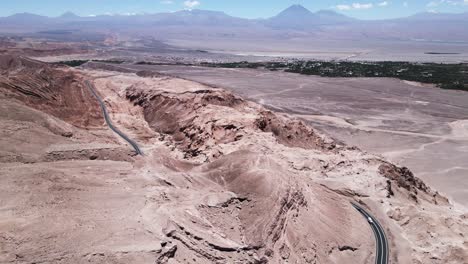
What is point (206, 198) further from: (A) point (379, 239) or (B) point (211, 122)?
(B) point (211, 122)

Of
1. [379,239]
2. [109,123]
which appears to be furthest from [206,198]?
[109,123]

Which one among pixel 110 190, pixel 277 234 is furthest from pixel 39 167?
pixel 277 234

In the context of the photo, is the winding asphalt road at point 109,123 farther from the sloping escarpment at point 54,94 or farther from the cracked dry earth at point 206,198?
the cracked dry earth at point 206,198

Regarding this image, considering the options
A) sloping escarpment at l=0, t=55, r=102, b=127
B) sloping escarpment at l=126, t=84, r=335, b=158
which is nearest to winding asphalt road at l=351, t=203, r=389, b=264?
sloping escarpment at l=126, t=84, r=335, b=158

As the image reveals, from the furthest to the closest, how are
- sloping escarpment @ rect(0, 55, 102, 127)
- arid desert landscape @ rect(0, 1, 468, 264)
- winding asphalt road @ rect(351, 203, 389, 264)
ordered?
1. sloping escarpment @ rect(0, 55, 102, 127)
2. winding asphalt road @ rect(351, 203, 389, 264)
3. arid desert landscape @ rect(0, 1, 468, 264)

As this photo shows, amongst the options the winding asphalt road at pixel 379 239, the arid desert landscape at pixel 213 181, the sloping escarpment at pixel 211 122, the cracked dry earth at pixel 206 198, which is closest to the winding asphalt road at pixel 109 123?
the arid desert landscape at pixel 213 181

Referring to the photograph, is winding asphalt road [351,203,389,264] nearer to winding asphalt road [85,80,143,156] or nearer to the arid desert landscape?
the arid desert landscape
